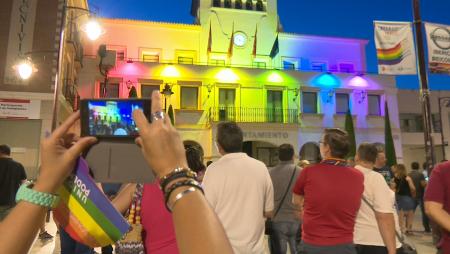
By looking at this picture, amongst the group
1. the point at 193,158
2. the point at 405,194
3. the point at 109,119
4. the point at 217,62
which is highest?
the point at 217,62

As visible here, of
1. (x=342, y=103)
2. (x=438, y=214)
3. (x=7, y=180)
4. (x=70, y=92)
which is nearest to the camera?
(x=438, y=214)

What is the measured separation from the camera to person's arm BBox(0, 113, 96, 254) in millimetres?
1224

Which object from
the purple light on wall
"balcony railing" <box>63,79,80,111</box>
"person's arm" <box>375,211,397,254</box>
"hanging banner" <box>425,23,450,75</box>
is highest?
the purple light on wall

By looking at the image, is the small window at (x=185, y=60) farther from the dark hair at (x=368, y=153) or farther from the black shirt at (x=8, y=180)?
the dark hair at (x=368, y=153)

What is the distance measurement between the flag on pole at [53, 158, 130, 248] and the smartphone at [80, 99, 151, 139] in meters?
0.12

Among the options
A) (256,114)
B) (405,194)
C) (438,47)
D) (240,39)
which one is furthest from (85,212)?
(240,39)

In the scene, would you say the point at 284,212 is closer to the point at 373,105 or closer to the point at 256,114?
the point at 256,114

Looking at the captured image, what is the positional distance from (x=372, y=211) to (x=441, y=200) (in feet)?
3.50

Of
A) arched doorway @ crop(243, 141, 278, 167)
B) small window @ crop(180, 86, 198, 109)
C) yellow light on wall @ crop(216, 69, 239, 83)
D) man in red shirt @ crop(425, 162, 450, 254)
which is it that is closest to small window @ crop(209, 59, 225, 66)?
yellow light on wall @ crop(216, 69, 239, 83)

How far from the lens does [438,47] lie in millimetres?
8969

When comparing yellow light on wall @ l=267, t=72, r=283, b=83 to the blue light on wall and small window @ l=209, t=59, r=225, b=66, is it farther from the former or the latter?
small window @ l=209, t=59, r=225, b=66

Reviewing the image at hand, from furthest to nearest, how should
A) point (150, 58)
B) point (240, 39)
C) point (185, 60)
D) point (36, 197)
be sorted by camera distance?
point (240, 39)
point (185, 60)
point (150, 58)
point (36, 197)

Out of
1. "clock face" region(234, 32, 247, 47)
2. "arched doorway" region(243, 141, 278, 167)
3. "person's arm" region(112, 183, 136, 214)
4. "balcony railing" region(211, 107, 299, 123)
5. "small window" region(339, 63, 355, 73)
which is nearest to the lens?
"person's arm" region(112, 183, 136, 214)

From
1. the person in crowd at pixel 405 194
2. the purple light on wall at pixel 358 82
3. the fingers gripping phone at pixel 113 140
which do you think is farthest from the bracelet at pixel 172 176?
the purple light on wall at pixel 358 82
